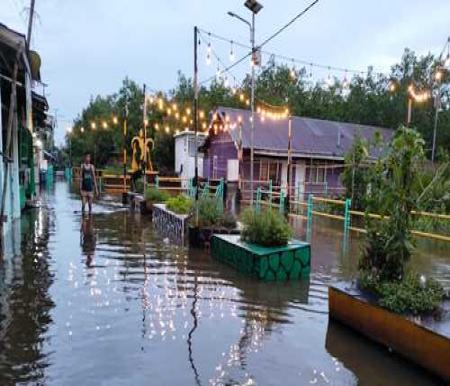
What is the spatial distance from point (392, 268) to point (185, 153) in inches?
1093

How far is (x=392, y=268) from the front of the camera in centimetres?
568

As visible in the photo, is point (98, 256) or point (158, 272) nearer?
point (158, 272)

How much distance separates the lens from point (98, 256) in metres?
9.71

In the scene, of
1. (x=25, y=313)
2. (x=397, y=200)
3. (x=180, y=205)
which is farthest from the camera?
(x=180, y=205)

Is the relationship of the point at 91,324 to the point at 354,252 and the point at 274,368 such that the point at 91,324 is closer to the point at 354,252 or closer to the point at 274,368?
the point at 274,368

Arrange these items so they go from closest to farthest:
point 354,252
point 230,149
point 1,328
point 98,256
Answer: point 1,328 < point 98,256 < point 354,252 < point 230,149

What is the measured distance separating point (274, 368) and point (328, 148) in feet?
85.1

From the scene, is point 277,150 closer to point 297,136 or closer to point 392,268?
point 297,136

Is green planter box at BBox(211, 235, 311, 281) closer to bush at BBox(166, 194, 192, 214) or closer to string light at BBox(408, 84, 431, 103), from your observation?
string light at BBox(408, 84, 431, 103)

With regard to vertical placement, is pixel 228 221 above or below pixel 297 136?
below

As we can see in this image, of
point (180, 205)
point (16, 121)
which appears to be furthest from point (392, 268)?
point (16, 121)

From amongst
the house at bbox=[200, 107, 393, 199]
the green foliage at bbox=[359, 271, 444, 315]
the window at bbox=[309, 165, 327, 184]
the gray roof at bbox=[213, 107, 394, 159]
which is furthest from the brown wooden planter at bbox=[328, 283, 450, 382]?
the window at bbox=[309, 165, 327, 184]

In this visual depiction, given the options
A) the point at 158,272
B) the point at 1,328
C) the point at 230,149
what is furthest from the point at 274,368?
the point at 230,149

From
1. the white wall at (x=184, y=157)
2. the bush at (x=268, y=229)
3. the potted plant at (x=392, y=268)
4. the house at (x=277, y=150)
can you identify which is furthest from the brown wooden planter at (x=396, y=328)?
the white wall at (x=184, y=157)
